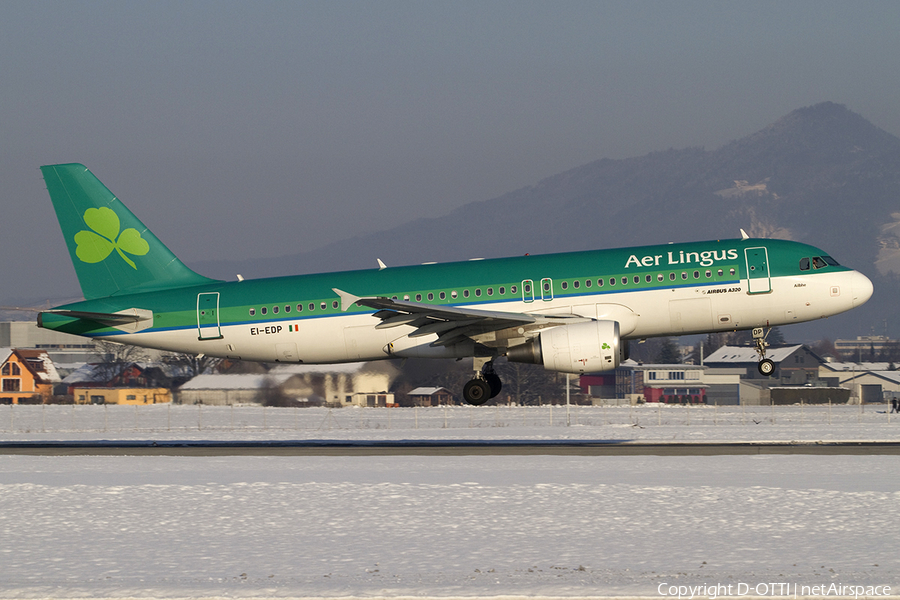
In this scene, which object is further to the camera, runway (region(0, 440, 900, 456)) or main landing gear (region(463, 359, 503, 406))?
main landing gear (region(463, 359, 503, 406))

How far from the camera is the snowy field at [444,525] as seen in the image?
16.2 metres

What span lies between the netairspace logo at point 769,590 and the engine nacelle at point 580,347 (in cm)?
1497

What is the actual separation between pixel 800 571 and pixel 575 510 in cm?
642

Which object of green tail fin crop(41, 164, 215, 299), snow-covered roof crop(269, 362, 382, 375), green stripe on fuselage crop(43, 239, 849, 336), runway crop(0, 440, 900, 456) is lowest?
runway crop(0, 440, 900, 456)

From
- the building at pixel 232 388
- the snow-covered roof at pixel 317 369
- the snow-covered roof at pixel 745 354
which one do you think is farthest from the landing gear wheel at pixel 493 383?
the snow-covered roof at pixel 745 354

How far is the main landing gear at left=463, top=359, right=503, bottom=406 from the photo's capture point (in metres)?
32.9

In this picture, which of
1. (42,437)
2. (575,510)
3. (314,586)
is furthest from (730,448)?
(42,437)

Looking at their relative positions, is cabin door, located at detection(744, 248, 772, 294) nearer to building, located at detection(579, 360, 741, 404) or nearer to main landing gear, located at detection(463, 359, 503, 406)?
main landing gear, located at detection(463, 359, 503, 406)

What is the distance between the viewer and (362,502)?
23.5 metres

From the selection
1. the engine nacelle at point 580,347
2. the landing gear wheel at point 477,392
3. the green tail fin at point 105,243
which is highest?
the green tail fin at point 105,243

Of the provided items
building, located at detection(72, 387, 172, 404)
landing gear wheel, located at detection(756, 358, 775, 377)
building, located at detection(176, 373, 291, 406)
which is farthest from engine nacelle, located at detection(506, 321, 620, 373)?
building, located at detection(72, 387, 172, 404)

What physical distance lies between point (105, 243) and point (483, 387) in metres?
14.6

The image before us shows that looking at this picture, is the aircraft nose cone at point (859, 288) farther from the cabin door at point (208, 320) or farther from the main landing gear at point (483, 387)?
the cabin door at point (208, 320)

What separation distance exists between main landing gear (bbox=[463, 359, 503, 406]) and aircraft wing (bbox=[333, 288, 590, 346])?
128cm
